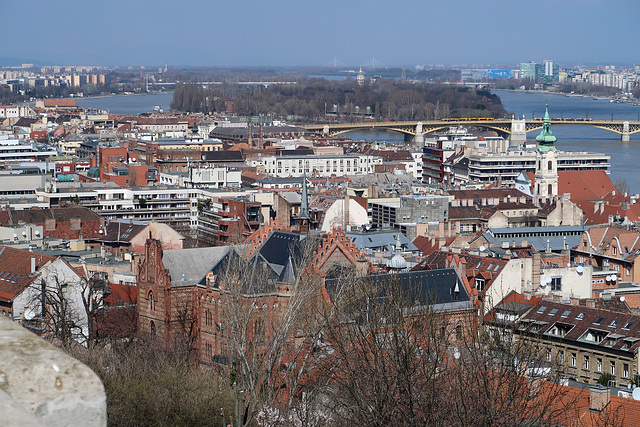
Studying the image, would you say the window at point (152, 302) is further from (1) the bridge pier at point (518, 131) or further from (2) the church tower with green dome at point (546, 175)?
(1) the bridge pier at point (518, 131)

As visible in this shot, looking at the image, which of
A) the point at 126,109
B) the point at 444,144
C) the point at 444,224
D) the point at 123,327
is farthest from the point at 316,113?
the point at 123,327

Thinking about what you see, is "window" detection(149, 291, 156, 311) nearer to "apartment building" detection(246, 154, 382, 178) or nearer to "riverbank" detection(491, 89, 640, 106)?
"apartment building" detection(246, 154, 382, 178)

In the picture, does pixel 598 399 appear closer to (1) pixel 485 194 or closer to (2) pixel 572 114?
(1) pixel 485 194

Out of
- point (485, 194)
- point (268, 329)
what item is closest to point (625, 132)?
point (485, 194)

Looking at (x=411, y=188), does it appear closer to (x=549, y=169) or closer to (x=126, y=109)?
(x=549, y=169)

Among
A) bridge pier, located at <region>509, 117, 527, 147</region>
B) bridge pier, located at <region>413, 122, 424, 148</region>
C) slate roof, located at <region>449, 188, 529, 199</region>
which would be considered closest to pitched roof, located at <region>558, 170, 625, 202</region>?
slate roof, located at <region>449, 188, 529, 199</region>

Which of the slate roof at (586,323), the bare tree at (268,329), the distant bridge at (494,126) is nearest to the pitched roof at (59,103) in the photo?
the distant bridge at (494,126)

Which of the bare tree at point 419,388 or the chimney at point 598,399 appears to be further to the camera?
the chimney at point 598,399
